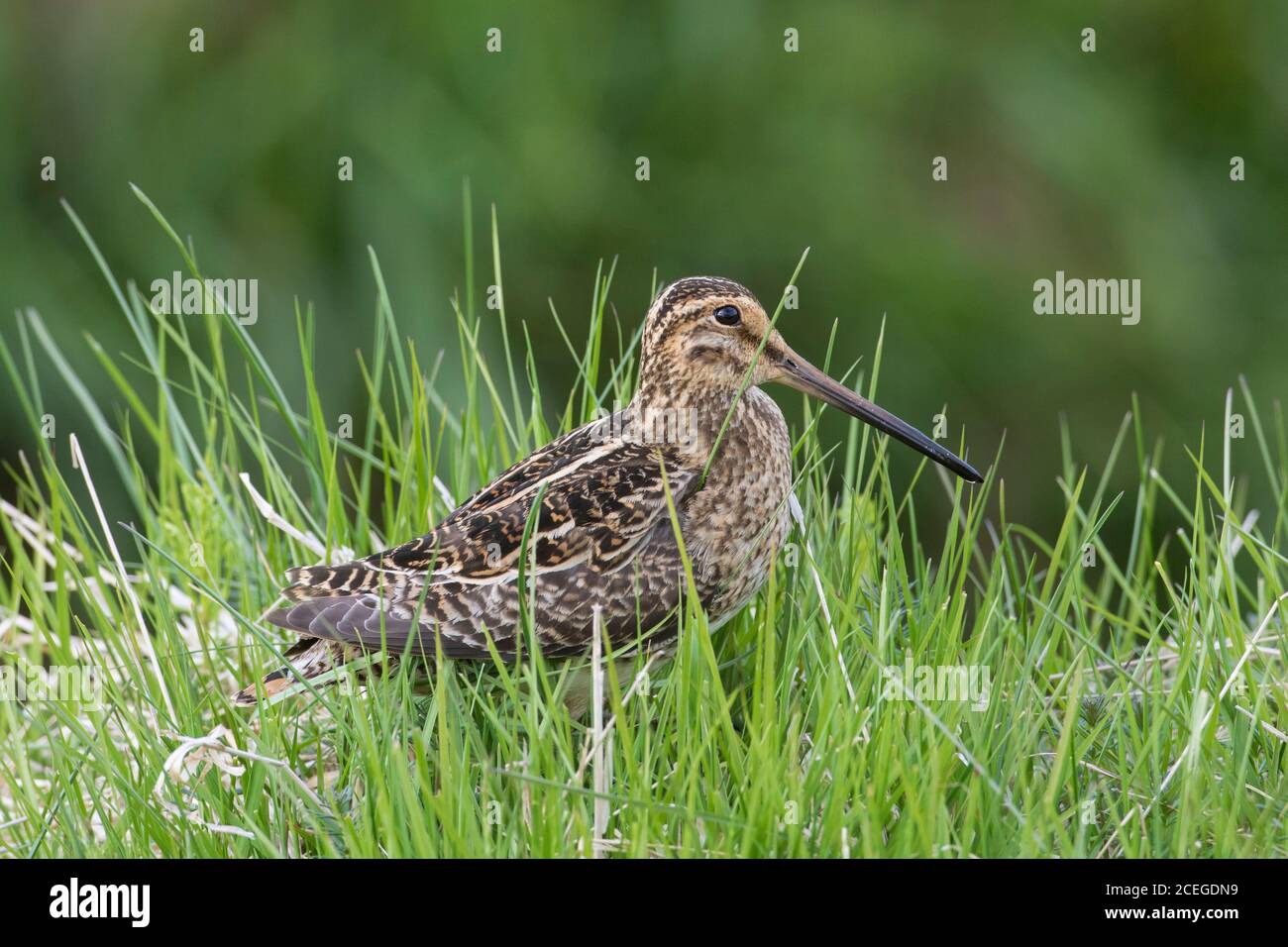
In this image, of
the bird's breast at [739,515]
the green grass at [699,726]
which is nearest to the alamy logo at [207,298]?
the green grass at [699,726]

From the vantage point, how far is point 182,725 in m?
2.70

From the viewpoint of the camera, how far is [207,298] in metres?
3.14

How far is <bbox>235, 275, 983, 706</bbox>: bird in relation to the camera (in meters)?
2.68

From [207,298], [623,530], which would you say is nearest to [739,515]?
[623,530]

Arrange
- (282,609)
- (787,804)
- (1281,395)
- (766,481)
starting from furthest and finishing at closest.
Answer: (1281,395) < (766,481) < (282,609) < (787,804)

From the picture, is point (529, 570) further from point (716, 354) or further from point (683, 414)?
point (716, 354)

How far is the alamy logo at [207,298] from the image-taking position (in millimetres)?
3088
